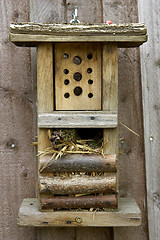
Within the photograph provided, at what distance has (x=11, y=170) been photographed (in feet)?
4.98

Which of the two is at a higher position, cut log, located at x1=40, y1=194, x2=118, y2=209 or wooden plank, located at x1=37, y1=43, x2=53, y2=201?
wooden plank, located at x1=37, y1=43, x2=53, y2=201

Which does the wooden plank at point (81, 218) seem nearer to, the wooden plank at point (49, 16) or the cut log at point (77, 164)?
the cut log at point (77, 164)

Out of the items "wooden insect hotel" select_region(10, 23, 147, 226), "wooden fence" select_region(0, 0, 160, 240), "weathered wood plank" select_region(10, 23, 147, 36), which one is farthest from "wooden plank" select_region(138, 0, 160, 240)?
"weathered wood plank" select_region(10, 23, 147, 36)

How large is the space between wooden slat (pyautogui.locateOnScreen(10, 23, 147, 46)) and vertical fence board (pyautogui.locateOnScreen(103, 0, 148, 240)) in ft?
1.11

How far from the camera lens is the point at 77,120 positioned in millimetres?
1242

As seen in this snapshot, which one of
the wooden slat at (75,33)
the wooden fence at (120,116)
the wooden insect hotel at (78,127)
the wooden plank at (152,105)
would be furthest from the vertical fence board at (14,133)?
the wooden plank at (152,105)

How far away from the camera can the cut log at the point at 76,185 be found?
124cm

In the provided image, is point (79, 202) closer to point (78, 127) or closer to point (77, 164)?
point (77, 164)

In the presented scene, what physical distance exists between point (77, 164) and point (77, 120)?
0.54 feet

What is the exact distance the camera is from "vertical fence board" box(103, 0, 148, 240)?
1.54 m

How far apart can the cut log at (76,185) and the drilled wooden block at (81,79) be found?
0.90 ft

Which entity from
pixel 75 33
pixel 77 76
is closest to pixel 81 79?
pixel 77 76

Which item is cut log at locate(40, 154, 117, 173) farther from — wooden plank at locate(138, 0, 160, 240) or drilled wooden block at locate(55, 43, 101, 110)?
wooden plank at locate(138, 0, 160, 240)

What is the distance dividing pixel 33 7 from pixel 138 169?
895mm
